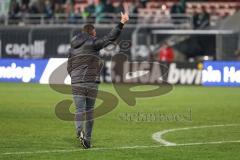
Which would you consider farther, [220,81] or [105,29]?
[105,29]

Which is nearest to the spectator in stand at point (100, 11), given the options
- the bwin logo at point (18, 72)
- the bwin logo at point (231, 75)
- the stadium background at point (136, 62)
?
the stadium background at point (136, 62)

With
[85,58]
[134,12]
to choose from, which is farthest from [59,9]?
[85,58]

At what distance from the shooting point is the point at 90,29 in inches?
499

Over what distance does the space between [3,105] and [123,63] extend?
36.9ft

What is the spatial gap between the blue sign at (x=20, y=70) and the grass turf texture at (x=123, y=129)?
6.42 metres

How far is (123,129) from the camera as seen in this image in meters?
→ 15.9

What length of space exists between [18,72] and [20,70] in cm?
13

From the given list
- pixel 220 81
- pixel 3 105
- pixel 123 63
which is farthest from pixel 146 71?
pixel 3 105

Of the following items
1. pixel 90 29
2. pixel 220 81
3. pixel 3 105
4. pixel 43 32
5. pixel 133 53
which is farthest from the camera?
pixel 43 32

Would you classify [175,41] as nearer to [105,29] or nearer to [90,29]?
[105,29]

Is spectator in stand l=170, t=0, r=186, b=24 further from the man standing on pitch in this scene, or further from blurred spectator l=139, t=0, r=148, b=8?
the man standing on pitch

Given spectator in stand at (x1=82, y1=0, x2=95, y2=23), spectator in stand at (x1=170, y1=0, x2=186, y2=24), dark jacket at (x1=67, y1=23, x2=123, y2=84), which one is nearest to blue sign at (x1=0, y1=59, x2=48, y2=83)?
spectator in stand at (x1=82, y1=0, x2=95, y2=23)

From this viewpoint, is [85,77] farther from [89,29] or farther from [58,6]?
[58,6]

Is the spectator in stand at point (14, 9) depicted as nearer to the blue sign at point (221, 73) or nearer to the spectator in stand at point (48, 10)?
the spectator in stand at point (48, 10)
